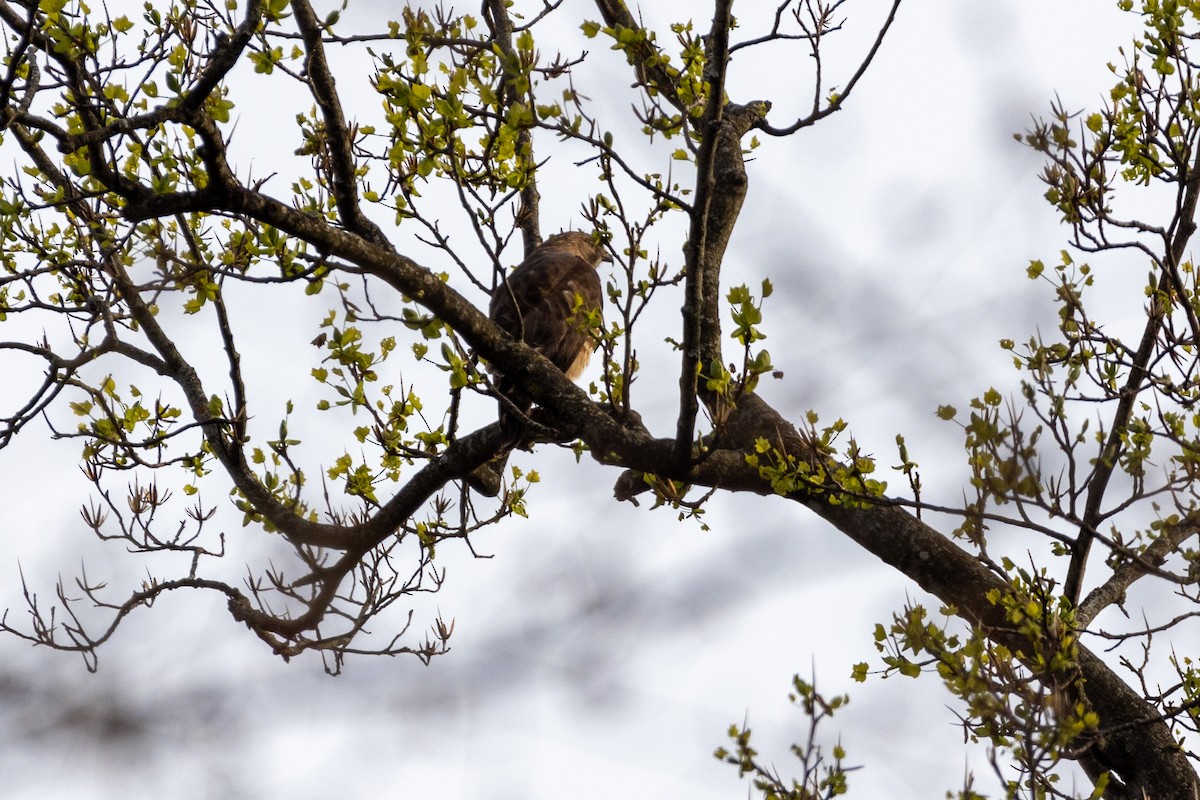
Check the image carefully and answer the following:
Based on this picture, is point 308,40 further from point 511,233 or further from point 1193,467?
point 1193,467

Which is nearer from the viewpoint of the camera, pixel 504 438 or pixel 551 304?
pixel 504 438

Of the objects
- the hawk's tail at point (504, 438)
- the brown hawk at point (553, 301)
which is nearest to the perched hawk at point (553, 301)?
the brown hawk at point (553, 301)

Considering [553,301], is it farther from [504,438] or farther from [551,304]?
[504,438]

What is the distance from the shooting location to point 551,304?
229 inches

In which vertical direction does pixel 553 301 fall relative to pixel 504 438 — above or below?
above

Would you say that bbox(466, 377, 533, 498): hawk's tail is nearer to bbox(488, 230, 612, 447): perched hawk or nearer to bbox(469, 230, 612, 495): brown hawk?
bbox(469, 230, 612, 495): brown hawk

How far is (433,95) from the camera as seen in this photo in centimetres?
352

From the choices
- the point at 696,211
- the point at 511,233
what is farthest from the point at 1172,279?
the point at 511,233

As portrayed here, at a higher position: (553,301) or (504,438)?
(553,301)

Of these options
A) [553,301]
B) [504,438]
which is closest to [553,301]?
[553,301]

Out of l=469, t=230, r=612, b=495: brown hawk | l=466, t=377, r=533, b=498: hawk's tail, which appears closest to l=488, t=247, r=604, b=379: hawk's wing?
l=469, t=230, r=612, b=495: brown hawk

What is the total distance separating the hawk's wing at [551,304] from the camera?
5723mm

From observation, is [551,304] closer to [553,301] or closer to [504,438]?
[553,301]

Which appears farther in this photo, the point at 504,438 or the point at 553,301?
the point at 553,301
